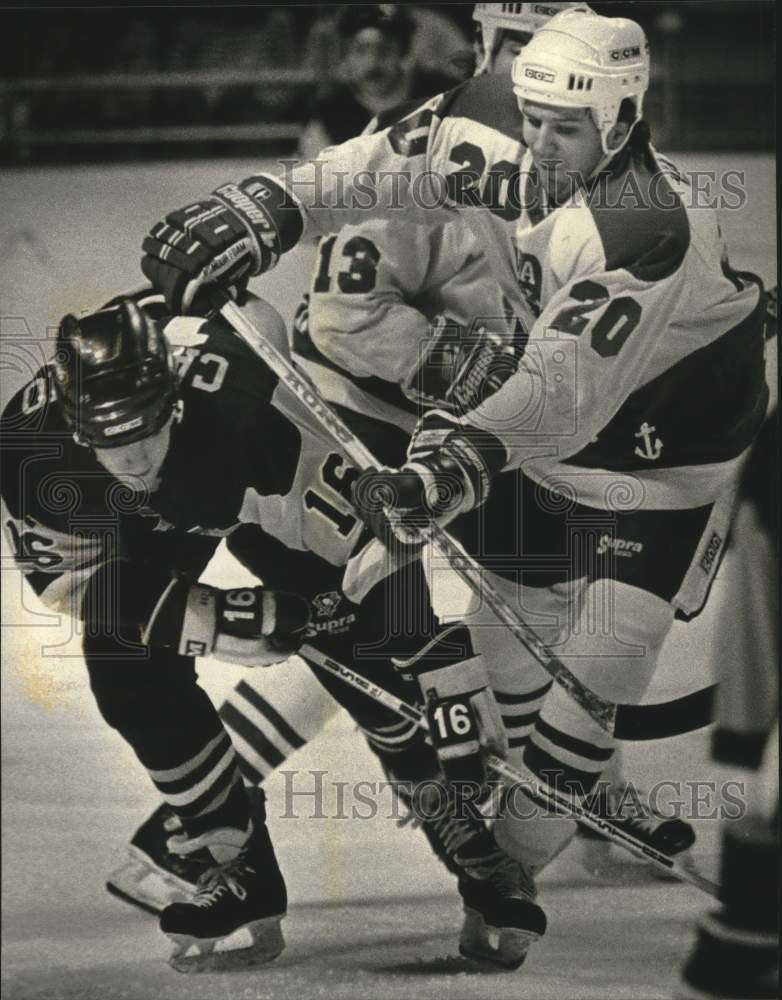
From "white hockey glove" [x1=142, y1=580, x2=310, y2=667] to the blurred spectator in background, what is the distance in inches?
29.1

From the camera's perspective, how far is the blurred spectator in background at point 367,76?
3170 millimetres

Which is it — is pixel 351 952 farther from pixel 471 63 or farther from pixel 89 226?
pixel 471 63

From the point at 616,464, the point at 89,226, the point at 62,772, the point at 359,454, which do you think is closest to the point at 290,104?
the point at 89,226

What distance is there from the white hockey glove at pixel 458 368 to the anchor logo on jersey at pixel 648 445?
231mm

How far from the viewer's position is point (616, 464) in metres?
3.16

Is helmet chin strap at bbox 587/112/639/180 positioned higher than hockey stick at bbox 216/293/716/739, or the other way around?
helmet chin strap at bbox 587/112/639/180

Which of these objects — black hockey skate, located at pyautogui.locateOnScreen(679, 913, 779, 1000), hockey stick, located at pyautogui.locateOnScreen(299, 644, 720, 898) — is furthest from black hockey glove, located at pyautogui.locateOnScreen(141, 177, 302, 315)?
black hockey skate, located at pyautogui.locateOnScreen(679, 913, 779, 1000)

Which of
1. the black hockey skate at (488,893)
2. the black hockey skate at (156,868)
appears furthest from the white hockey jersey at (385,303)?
the black hockey skate at (156,868)

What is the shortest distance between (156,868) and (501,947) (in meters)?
0.59

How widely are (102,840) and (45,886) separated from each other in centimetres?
13

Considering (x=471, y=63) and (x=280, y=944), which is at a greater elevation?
(x=471, y=63)

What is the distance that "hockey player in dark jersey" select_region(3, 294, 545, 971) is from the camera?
3.11 metres

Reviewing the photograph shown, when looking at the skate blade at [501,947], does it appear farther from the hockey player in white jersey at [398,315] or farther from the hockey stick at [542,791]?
the hockey player in white jersey at [398,315]

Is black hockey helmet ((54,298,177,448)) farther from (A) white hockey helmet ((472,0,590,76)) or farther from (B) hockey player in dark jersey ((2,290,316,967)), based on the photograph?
(A) white hockey helmet ((472,0,590,76))
